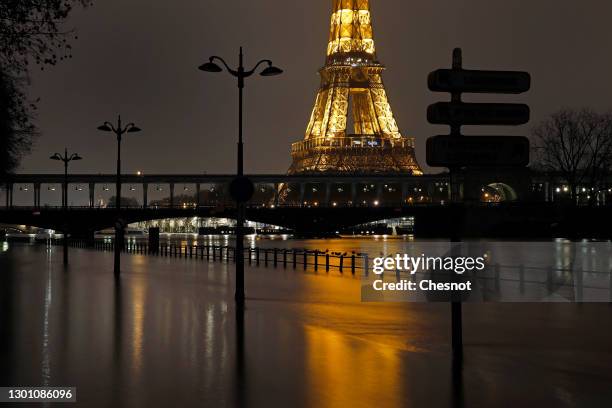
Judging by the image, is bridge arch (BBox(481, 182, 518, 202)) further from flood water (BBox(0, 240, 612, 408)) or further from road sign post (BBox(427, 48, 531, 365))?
road sign post (BBox(427, 48, 531, 365))

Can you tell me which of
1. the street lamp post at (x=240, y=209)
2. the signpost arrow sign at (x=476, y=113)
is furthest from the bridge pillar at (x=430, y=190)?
the signpost arrow sign at (x=476, y=113)

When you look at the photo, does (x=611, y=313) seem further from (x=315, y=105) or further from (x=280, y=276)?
(x=315, y=105)

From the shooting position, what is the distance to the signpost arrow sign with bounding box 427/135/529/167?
14.3 metres

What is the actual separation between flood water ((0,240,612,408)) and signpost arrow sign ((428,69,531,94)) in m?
4.42

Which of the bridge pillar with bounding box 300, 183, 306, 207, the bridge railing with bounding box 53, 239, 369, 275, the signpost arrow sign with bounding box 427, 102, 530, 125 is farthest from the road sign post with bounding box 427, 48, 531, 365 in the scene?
Answer: the bridge pillar with bounding box 300, 183, 306, 207

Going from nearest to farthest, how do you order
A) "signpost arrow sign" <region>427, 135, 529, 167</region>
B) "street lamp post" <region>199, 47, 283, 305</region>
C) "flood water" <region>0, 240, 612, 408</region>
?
1. "flood water" <region>0, 240, 612, 408</region>
2. "signpost arrow sign" <region>427, 135, 529, 167</region>
3. "street lamp post" <region>199, 47, 283, 305</region>

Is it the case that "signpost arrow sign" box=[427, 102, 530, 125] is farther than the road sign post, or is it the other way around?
"signpost arrow sign" box=[427, 102, 530, 125]

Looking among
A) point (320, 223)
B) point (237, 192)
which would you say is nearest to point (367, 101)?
point (320, 223)

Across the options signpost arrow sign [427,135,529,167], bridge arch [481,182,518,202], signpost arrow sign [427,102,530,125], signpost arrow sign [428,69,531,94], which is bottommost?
signpost arrow sign [427,135,529,167]

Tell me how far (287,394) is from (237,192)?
13.9 m

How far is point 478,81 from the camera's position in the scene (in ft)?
48.1

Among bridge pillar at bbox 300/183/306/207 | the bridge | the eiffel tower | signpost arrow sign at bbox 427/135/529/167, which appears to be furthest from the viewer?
bridge pillar at bbox 300/183/306/207

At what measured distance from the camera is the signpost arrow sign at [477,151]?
47.1ft

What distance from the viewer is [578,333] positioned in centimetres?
1800
